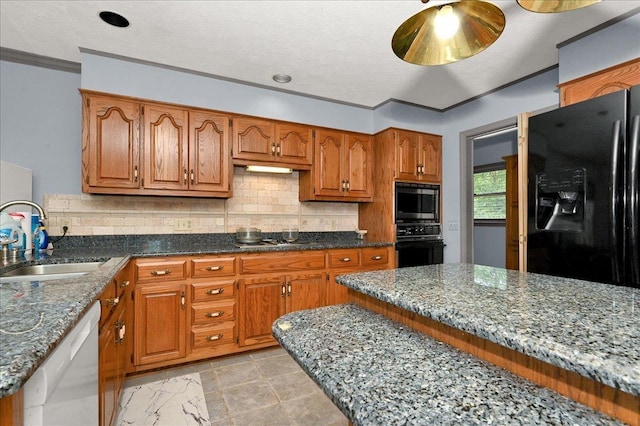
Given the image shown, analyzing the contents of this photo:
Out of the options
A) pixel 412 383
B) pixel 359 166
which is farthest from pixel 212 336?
pixel 359 166

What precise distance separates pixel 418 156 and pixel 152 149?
2785 millimetres

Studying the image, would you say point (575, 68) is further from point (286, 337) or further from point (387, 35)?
point (286, 337)

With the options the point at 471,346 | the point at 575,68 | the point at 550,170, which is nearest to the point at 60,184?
the point at 471,346

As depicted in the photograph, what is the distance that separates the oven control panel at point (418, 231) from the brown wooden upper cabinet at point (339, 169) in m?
0.52

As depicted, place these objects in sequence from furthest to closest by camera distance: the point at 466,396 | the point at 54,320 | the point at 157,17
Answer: the point at 157,17 → the point at 54,320 → the point at 466,396

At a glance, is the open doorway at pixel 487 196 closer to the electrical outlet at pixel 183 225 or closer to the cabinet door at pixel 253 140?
the cabinet door at pixel 253 140

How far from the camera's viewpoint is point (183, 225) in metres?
3.04

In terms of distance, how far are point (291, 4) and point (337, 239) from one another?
2482 millimetres

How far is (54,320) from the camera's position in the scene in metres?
0.87

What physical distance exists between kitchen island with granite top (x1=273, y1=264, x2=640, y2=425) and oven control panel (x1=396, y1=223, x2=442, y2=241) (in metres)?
2.24

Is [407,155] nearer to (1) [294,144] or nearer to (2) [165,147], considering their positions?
(1) [294,144]

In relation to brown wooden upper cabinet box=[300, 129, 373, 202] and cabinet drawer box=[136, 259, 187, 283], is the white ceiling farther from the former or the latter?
cabinet drawer box=[136, 259, 187, 283]

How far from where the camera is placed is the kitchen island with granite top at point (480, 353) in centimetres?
64

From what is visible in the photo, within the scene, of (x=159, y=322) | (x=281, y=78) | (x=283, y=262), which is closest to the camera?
(x=159, y=322)
